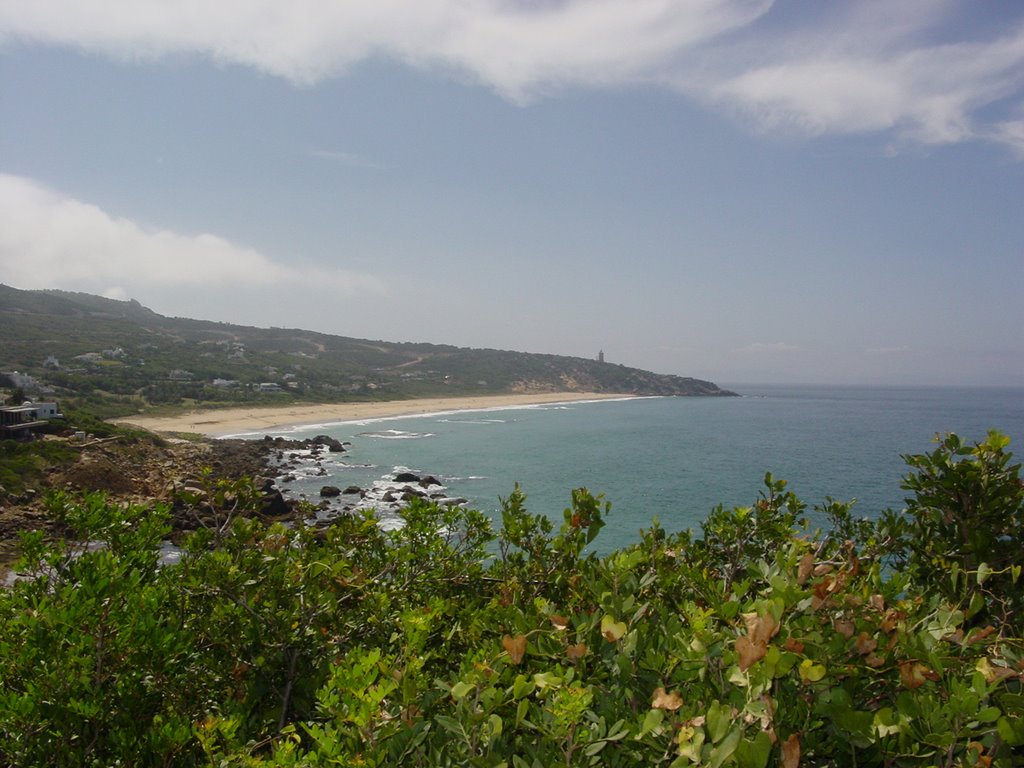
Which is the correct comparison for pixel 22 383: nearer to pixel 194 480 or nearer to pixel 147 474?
pixel 147 474

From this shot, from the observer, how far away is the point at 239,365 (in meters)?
113

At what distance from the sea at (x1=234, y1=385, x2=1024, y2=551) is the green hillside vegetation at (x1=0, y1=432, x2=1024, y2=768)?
8912mm

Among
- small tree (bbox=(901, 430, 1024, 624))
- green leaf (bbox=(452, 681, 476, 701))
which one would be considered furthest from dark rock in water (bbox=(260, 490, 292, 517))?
green leaf (bbox=(452, 681, 476, 701))

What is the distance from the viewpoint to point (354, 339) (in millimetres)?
194250

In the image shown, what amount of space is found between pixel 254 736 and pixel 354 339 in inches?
7825

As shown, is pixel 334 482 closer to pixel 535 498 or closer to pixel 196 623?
pixel 535 498

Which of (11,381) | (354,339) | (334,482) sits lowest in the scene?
(334,482)

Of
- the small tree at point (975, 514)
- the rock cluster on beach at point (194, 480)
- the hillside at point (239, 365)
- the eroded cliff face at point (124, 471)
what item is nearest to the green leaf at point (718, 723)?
the small tree at point (975, 514)

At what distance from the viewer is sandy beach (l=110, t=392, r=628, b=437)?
62.9 metres

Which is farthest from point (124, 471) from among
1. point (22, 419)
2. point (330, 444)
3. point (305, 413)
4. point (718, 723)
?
point (305, 413)

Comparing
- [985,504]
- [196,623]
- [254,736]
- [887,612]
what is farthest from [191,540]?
[985,504]

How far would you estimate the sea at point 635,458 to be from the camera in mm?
35625

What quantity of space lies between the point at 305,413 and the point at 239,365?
124ft

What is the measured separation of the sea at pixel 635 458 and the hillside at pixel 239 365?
76.8ft
